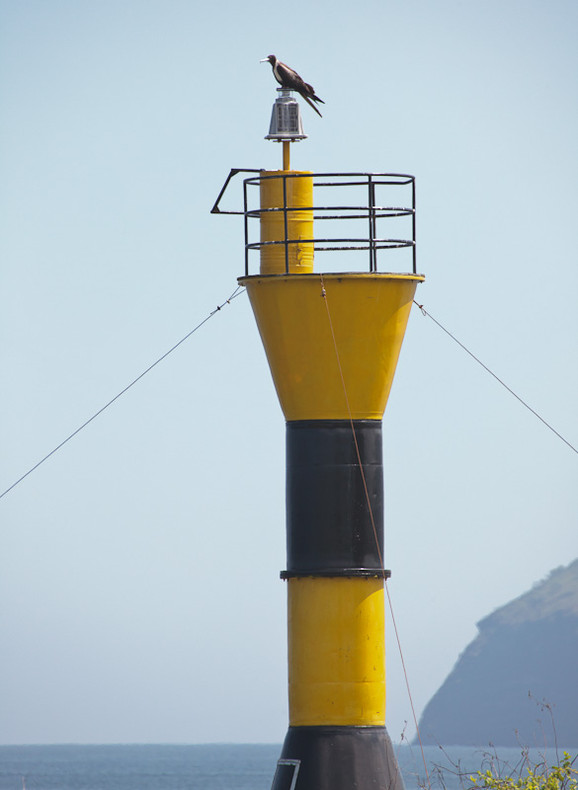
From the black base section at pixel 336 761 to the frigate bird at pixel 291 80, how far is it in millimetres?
5795

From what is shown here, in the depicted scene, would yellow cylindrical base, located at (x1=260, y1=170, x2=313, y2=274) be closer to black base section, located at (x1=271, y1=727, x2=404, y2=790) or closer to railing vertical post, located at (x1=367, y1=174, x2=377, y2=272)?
railing vertical post, located at (x1=367, y1=174, x2=377, y2=272)

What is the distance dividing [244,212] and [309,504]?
9.28ft

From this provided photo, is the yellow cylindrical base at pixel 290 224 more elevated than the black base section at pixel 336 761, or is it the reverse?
the yellow cylindrical base at pixel 290 224

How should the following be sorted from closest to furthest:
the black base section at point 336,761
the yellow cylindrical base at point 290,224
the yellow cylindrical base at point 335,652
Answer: the black base section at point 336,761 → the yellow cylindrical base at point 335,652 → the yellow cylindrical base at point 290,224

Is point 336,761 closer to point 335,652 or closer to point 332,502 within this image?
point 335,652

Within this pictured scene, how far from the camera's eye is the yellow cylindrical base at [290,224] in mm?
13719

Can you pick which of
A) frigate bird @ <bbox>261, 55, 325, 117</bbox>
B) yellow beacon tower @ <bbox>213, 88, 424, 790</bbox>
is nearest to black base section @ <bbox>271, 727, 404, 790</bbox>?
yellow beacon tower @ <bbox>213, 88, 424, 790</bbox>

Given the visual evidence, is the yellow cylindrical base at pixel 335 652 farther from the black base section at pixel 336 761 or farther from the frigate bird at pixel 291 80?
the frigate bird at pixel 291 80

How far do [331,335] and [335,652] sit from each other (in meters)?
2.86

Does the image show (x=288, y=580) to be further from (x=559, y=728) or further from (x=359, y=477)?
(x=559, y=728)

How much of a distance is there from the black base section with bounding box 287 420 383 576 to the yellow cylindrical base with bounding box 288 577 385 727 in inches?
7.7

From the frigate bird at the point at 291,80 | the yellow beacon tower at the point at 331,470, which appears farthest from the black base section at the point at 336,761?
the frigate bird at the point at 291,80

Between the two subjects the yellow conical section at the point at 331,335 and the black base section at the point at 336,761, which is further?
the yellow conical section at the point at 331,335

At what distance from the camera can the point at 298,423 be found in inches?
537
